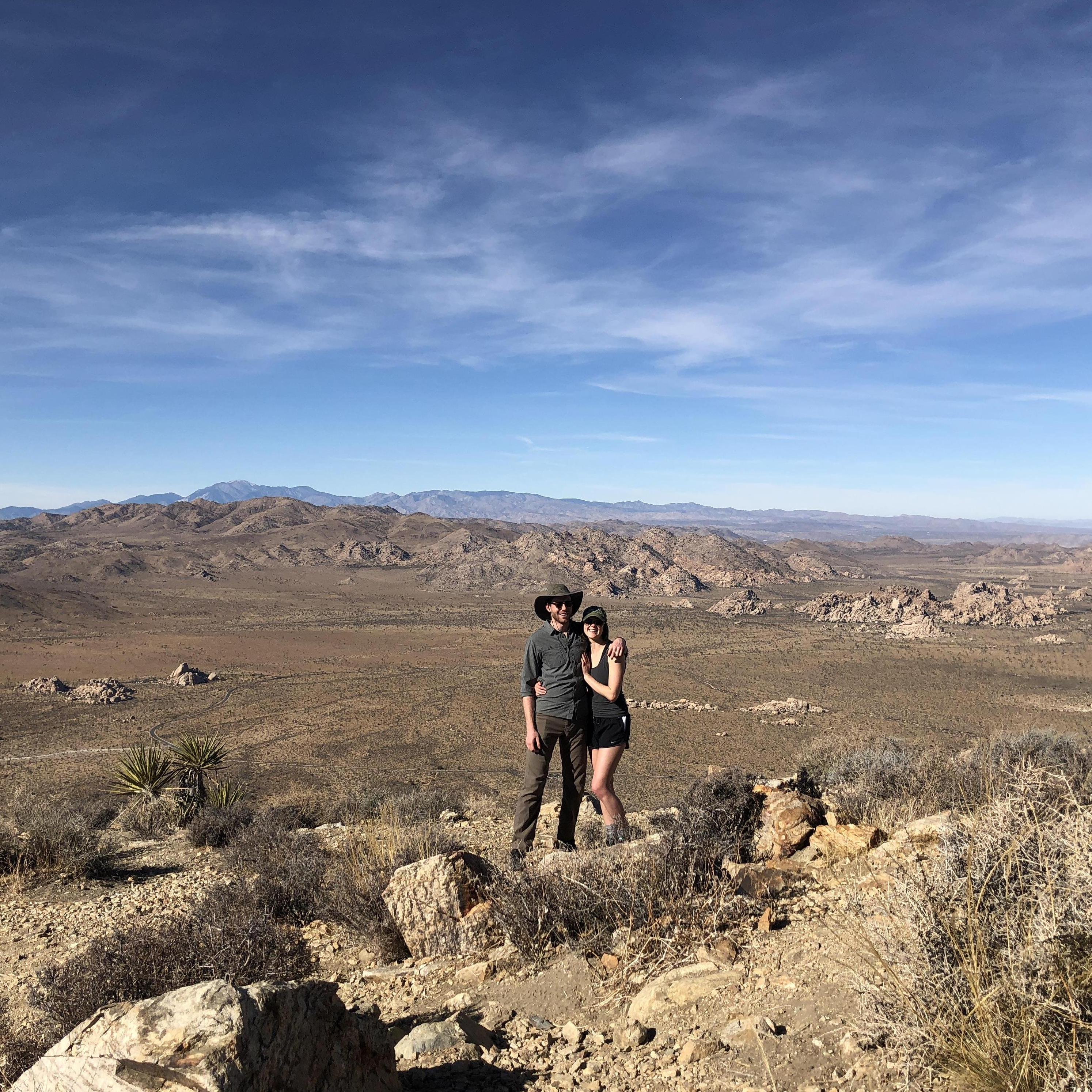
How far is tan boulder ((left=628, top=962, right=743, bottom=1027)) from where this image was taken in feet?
10.5

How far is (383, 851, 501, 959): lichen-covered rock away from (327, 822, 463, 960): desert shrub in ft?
0.34

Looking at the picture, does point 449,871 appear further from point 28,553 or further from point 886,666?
point 28,553

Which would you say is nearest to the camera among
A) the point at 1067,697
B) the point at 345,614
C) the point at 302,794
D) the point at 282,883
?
the point at 282,883

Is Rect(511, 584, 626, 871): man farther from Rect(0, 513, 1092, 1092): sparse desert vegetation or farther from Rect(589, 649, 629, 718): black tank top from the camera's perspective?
Rect(0, 513, 1092, 1092): sparse desert vegetation

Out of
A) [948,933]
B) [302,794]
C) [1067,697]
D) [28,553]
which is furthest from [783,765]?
[28,553]

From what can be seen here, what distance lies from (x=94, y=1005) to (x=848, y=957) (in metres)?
3.56

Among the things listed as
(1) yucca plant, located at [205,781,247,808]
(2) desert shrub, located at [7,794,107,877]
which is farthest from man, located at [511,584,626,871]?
(1) yucca plant, located at [205,781,247,808]

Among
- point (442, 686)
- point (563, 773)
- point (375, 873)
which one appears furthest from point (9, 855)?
point (442, 686)

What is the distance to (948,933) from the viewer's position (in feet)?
8.04

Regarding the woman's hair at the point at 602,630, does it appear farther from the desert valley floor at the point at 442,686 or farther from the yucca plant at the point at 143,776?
the desert valley floor at the point at 442,686

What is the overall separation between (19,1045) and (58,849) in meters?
4.33

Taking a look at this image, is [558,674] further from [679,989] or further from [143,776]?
[143,776]

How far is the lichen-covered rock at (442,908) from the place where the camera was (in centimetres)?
428

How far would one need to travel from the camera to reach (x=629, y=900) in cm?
383
